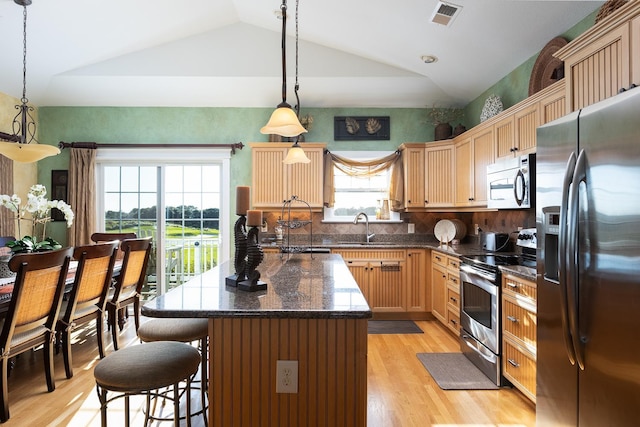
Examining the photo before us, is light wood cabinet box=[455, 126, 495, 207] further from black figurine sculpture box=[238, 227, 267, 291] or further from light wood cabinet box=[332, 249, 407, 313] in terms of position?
black figurine sculpture box=[238, 227, 267, 291]

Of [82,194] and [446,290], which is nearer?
[446,290]

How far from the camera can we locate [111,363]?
65.2 inches

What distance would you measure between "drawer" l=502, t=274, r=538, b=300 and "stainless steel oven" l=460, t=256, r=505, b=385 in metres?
0.08

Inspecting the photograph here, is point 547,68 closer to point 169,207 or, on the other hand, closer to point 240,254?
point 240,254

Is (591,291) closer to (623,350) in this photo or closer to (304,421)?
(623,350)

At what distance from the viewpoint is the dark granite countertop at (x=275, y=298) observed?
1424mm

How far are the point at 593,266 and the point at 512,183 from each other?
1820 mm

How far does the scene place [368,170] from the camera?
5.06 metres

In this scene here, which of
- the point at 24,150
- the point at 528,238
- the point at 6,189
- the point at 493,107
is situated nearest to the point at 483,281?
the point at 528,238

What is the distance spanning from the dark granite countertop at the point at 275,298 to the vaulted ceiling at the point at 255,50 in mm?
2487

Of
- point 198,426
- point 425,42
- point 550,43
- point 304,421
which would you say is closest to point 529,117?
point 550,43

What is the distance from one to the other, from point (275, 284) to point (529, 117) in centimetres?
243

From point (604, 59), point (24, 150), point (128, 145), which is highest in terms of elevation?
point (128, 145)

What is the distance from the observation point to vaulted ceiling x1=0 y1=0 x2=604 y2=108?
11.2ft
